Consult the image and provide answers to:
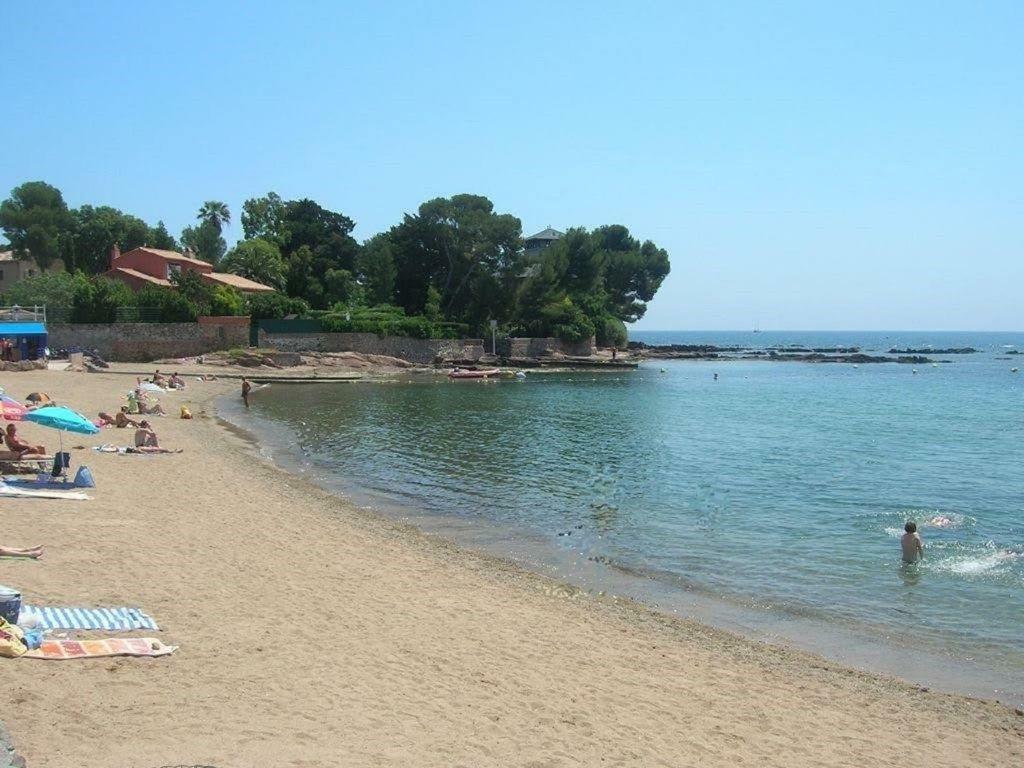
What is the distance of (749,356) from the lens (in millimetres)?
113062

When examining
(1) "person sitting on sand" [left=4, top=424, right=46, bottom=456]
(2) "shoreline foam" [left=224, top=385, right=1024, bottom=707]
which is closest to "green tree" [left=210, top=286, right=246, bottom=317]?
(1) "person sitting on sand" [left=4, top=424, right=46, bottom=456]

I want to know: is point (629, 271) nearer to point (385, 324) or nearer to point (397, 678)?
point (385, 324)

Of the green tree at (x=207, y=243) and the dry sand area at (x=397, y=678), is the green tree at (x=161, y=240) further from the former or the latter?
the dry sand area at (x=397, y=678)

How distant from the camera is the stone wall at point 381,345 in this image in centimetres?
6938

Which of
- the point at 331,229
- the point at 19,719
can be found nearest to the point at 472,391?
the point at 331,229

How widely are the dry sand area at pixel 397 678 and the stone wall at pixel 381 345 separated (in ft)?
181

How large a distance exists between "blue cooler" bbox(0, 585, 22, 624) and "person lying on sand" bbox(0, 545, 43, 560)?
3.11 m

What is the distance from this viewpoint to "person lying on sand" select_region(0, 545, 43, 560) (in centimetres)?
1122

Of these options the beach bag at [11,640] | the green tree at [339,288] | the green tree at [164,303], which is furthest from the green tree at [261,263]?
the beach bag at [11,640]

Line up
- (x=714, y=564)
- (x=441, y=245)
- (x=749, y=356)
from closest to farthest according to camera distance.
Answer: (x=714, y=564) < (x=441, y=245) < (x=749, y=356)

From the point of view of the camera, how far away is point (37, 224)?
7756cm

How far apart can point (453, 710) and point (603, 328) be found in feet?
290

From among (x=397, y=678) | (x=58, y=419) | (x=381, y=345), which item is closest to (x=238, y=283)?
(x=381, y=345)

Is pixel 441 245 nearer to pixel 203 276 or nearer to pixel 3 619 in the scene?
pixel 203 276
